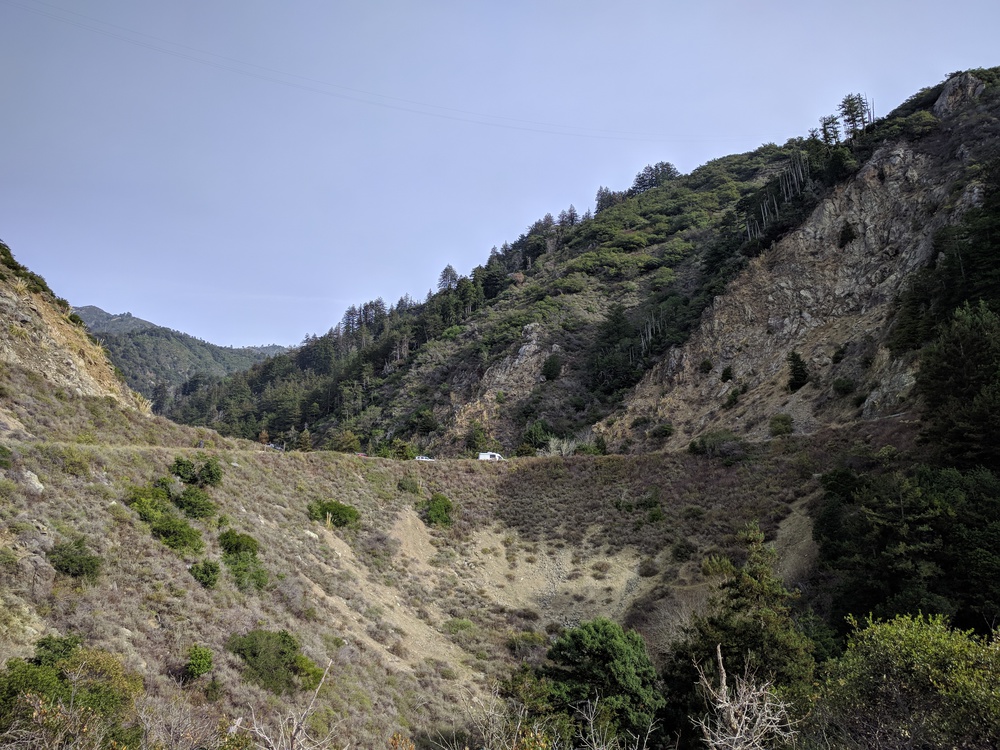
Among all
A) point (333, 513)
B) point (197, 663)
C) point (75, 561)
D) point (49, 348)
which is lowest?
point (197, 663)

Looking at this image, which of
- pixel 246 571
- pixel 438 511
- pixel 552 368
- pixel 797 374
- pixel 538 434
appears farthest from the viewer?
pixel 552 368

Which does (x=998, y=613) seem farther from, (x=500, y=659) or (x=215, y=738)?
(x=215, y=738)

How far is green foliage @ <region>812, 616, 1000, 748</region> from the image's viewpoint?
28.1ft

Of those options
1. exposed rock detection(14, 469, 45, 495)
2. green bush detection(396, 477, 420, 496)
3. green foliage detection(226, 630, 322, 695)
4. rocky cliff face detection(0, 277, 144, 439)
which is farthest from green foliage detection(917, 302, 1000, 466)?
rocky cliff face detection(0, 277, 144, 439)

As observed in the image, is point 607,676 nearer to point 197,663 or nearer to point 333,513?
point 197,663

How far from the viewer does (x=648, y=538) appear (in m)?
27.0

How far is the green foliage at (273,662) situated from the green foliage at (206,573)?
234 cm

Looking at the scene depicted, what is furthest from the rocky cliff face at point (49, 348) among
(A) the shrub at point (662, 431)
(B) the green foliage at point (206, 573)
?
(A) the shrub at point (662, 431)

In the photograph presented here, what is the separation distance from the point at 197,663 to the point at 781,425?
32.7 metres

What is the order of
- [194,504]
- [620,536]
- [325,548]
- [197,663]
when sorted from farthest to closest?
[620,536] < [325,548] < [194,504] < [197,663]

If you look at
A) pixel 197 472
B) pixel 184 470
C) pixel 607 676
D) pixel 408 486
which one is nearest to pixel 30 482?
pixel 184 470

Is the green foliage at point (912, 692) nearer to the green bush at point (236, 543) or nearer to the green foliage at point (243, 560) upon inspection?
the green foliage at point (243, 560)

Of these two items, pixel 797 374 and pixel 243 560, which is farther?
pixel 797 374

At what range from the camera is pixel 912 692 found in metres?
9.99
